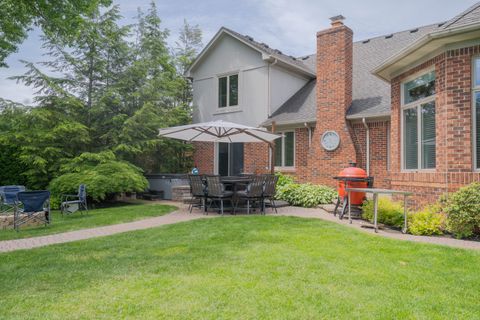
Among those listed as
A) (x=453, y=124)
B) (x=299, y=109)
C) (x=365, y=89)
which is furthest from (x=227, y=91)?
(x=453, y=124)

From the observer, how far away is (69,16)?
33.6 ft

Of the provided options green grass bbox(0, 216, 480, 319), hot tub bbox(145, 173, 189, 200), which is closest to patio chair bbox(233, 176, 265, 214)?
green grass bbox(0, 216, 480, 319)

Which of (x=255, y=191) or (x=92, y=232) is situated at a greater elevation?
(x=255, y=191)

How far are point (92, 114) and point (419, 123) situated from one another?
11.4 meters

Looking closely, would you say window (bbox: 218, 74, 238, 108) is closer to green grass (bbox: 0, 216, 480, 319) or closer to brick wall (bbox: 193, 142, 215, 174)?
brick wall (bbox: 193, 142, 215, 174)

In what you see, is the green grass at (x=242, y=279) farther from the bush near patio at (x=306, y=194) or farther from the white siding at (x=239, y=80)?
the white siding at (x=239, y=80)

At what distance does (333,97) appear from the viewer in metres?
12.3

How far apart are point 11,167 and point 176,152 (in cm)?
656

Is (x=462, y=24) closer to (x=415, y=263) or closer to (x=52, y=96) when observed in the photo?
(x=415, y=263)

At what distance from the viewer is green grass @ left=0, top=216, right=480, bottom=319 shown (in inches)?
128

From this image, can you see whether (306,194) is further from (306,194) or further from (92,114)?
(92,114)

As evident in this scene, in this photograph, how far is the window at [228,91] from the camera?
15461mm

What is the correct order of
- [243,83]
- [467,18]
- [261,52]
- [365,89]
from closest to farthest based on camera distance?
1. [467,18]
2. [365,89]
3. [261,52]
4. [243,83]

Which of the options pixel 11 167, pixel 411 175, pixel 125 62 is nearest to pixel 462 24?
pixel 411 175
